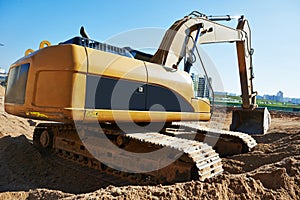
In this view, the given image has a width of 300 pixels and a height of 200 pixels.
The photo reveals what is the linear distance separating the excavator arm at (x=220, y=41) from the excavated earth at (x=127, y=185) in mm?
893

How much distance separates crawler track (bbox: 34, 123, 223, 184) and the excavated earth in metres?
0.22

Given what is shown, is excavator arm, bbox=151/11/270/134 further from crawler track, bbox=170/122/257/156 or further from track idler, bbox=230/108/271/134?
crawler track, bbox=170/122/257/156

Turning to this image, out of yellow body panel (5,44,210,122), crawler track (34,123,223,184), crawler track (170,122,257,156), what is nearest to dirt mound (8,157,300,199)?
crawler track (34,123,223,184)

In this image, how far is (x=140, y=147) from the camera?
4113mm

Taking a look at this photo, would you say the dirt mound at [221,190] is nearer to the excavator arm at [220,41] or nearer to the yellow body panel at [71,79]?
the yellow body panel at [71,79]

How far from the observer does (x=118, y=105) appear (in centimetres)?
392

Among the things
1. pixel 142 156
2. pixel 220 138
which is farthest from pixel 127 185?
pixel 220 138

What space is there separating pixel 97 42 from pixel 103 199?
8.91 feet

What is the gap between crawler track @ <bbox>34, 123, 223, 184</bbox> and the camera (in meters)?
3.62

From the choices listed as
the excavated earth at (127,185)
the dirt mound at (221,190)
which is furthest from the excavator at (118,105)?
the dirt mound at (221,190)

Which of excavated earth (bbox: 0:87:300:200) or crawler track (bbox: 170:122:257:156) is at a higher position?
crawler track (bbox: 170:122:257:156)

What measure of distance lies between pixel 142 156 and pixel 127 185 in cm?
53

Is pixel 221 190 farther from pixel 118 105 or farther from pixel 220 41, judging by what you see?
pixel 220 41

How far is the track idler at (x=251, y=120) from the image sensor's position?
27.7 ft
